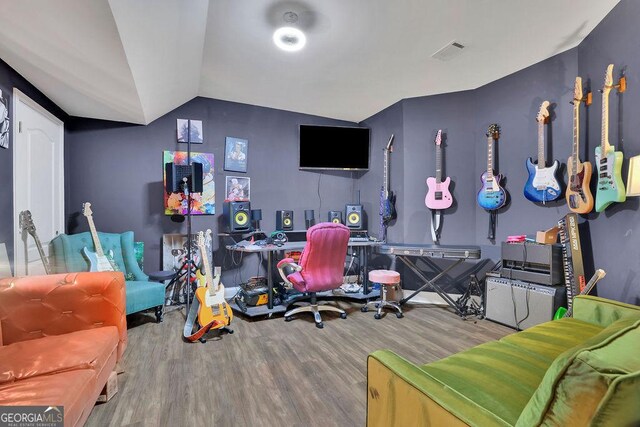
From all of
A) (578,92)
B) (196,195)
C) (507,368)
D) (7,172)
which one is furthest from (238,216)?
(578,92)

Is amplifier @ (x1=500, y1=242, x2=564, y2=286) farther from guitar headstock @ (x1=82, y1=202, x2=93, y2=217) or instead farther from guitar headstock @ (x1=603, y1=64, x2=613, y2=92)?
guitar headstock @ (x1=82, y1=202, x2=93, y2=217)

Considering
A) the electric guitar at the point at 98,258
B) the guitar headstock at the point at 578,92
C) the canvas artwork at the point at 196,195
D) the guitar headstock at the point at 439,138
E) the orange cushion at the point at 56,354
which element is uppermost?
the guitar headstock at the point at 578,92

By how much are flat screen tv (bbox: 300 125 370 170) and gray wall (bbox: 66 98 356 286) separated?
6.2 inches

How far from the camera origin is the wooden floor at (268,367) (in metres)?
1.60

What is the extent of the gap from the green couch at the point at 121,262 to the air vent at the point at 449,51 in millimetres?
3475

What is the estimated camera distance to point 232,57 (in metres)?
2.86

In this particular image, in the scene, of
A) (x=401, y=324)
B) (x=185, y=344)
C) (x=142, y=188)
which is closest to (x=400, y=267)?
(x=401, y=324)

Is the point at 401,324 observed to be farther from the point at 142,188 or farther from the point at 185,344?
the point at 142,188

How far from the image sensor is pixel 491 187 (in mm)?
3246

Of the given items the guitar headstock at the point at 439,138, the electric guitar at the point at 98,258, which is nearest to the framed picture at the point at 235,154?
the electric guitar at the point at 98,258

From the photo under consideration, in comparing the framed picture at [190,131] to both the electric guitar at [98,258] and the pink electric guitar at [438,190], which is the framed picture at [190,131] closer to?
the electric guitar at [98,258]

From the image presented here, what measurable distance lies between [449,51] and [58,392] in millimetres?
3452

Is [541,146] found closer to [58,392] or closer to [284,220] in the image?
[284,220]

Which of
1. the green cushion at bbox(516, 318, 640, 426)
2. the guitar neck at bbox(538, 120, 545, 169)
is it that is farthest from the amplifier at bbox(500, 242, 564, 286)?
the green cushion at bbox(516, 318, 640, 426)
